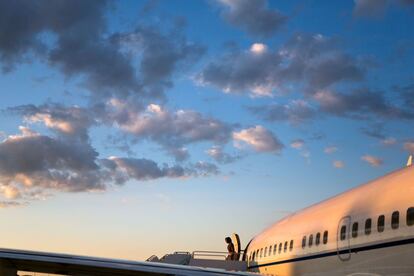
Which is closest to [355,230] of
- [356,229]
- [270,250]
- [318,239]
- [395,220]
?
[356,229]

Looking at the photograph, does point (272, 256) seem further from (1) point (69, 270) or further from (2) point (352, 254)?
(1) point (69, 270)

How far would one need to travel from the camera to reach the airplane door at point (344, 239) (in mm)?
11938

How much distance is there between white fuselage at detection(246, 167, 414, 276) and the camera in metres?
9.86

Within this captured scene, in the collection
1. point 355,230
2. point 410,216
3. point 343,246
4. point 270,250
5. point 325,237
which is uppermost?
point 270,250

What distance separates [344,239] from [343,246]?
164mm


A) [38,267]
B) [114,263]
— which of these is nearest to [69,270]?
[38,267]

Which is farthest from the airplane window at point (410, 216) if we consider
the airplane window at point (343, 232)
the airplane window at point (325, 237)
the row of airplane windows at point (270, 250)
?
the row of airplane windows at point (270, 250)

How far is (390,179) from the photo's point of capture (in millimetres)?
11188

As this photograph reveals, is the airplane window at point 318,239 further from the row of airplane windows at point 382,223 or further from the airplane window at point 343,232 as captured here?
the row of airplane windows at point 382,223

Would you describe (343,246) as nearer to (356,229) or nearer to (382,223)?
(356,229)

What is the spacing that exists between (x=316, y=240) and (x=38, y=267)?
7.18 meters

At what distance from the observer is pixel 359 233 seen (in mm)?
11406

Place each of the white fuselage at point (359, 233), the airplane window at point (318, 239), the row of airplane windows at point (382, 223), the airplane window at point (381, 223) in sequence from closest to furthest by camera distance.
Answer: the row of airplane windows at point (382, 223), the white fuselage at point (359, 233), the airplane window at point (381, 223), the airplane window at point (318, 239)

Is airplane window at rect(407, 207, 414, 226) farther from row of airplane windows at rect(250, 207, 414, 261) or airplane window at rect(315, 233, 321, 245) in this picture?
airplane window at rect(315, 233, 321, 245)
